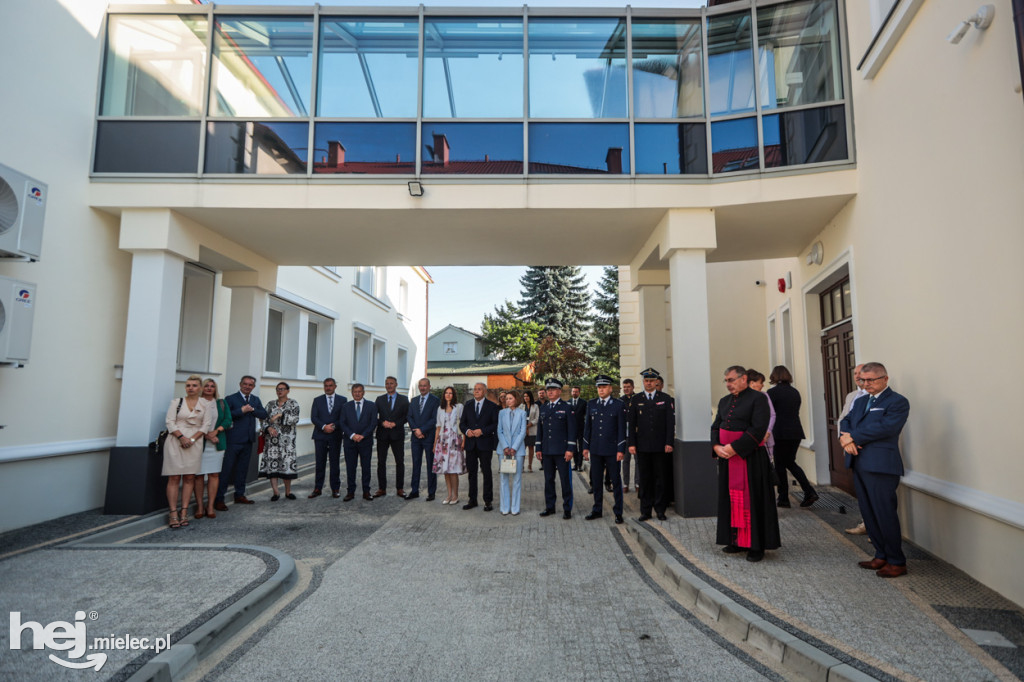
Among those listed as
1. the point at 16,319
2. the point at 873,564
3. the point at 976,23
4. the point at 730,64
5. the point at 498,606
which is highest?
the point at 730,64

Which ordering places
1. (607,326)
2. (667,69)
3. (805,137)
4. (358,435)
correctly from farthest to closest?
(607,326) < (358,435) < (667,69) < (805,137)

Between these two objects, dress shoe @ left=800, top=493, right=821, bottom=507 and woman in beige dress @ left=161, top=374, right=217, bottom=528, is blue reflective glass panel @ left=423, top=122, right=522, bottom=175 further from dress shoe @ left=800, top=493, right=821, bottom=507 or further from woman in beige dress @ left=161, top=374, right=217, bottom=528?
dress shoe @ left=800, top=493, right=821, bottom=507

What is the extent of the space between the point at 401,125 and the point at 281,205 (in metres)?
1.93

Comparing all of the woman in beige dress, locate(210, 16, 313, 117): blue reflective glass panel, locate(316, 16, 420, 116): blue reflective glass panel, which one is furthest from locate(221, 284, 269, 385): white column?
locate(316, 16, 420, 116): blue reflective glass panel

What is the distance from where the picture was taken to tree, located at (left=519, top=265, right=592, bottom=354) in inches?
1650

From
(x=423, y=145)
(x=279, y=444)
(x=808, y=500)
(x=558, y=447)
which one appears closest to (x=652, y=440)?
(x=558, y=447)

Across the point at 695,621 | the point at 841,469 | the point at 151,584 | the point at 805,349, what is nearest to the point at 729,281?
the point at 805,349

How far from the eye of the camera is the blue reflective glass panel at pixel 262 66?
27.1 ft

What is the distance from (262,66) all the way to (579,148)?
15.0ft

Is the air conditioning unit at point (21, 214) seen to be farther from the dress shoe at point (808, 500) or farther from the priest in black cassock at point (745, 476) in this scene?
the dress shoe at point (808, 500)

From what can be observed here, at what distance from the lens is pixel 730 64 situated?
805cm

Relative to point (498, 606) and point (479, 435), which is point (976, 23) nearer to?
point (498, 606)

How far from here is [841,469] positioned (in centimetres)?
902

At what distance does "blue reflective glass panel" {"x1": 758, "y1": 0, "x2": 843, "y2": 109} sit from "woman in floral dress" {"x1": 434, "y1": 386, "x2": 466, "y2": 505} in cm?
589
